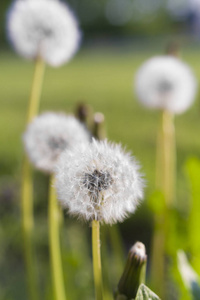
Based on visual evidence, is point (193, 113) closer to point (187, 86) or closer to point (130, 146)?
point (130, 146)

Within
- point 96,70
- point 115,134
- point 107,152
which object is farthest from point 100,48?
point 107,152

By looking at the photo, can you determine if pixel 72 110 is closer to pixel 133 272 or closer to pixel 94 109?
pixel 94 109

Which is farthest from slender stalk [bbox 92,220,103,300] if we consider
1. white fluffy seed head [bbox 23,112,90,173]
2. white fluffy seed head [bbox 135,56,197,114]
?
white fluffy seed head [bbox 135,56,197,114]

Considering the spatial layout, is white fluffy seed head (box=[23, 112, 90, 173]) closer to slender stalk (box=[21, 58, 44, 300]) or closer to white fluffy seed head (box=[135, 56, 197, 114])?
slender stalk (box=[21, 58, 44, 300])

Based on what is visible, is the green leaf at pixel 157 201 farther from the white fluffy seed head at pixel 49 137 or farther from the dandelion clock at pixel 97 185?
the dandelion clock at pixel 97 185

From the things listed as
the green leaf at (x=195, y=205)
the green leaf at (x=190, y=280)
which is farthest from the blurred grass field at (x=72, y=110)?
the green leaf at (x=190, y=280)

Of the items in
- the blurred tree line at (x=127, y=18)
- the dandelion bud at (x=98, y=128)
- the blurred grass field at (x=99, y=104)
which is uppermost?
the blurred tree line at (x=127, y=18)
